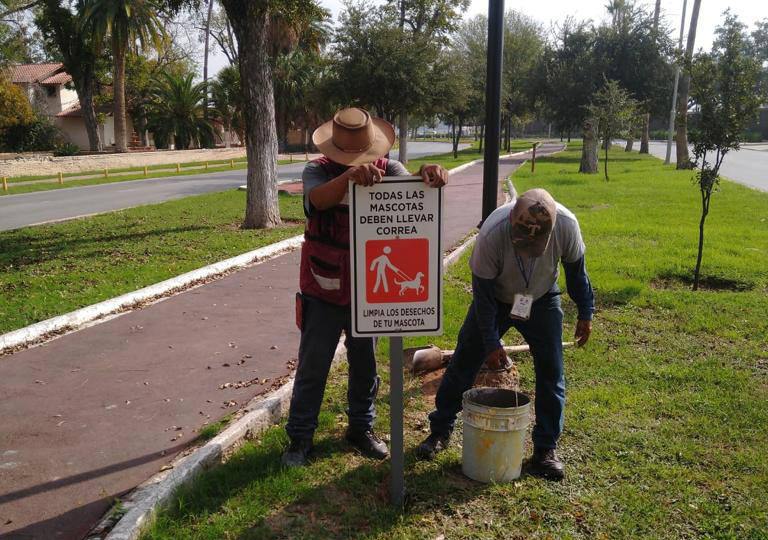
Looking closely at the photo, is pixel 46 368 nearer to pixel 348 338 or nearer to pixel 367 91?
pixel 348 338

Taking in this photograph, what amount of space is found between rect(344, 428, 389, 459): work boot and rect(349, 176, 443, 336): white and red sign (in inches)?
38.5

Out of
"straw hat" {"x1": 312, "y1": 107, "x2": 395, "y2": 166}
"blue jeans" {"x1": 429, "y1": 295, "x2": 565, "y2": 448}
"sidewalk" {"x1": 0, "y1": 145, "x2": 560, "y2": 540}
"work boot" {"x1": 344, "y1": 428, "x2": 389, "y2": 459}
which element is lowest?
"sidewalk" {"x1": 0, "y1": 145, "x2": 560, "y2": 540}

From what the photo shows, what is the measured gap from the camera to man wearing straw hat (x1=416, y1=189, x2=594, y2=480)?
3.26 metres

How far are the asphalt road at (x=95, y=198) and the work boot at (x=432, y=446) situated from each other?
1262 centimetres

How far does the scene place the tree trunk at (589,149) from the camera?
27.2 meters

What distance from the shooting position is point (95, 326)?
21.3 feet

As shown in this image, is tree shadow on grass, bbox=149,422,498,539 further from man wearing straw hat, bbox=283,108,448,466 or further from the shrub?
the shrub

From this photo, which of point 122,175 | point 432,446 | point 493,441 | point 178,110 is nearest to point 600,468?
point 493,441

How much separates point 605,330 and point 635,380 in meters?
1.33

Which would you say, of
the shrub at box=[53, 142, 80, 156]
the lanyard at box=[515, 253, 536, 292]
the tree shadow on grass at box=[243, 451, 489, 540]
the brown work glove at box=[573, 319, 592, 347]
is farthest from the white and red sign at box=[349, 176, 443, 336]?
the shrub at box=[53, 142, 80, 156]

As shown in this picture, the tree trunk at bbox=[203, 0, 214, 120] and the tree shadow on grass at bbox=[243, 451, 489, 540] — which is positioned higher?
the tree trunk at bbox=[203, 0, 214, 120]

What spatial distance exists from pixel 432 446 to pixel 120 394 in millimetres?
2389

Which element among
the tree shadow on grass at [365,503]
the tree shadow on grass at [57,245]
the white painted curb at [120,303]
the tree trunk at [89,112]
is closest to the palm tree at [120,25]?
the tree trunk at [89,112]

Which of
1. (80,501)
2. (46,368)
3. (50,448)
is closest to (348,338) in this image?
(80,501)
